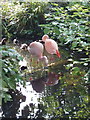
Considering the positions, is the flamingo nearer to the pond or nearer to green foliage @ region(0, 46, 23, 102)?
the pond

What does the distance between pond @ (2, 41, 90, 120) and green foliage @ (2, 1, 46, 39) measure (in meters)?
1.32

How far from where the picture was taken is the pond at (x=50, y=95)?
4.29ft

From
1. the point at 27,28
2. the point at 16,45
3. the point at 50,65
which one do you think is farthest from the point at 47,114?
the point at 27,28

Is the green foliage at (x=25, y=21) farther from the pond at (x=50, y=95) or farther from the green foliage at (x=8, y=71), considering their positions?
the green foliage at (x=8, y=71)

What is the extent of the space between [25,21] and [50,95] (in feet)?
6.20

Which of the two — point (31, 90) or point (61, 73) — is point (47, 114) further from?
point (61, 73)

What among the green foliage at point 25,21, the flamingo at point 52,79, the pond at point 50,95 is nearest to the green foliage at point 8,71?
the pond at point 50,95

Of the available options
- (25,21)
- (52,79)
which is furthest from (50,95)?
(25,21)

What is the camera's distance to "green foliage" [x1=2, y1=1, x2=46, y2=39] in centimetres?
326

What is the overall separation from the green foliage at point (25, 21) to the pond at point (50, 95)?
4.32ft

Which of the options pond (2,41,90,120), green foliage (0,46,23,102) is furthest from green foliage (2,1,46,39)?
green foliage (0,46,23,102)

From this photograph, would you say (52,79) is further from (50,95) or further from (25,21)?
(25,21)

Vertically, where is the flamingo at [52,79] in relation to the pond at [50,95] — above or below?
below


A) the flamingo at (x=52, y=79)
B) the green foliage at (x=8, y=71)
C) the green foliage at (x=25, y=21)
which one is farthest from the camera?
the green foliage at (x=25, y=21)
